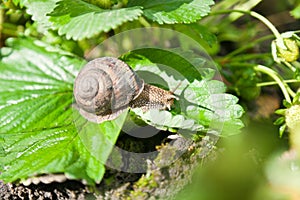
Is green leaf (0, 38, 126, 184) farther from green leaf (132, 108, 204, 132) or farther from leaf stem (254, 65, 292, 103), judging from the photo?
leaf stem (254, 65, 292, 103)

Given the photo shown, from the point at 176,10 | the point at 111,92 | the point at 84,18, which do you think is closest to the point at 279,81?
the point at 176,10

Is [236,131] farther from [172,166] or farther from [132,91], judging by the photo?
[132,91]

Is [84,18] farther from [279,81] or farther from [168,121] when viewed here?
[279,81]

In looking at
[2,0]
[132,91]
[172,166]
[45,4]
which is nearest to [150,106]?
[132,91]

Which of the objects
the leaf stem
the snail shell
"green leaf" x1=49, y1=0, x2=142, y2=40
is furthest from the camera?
the leaf stem

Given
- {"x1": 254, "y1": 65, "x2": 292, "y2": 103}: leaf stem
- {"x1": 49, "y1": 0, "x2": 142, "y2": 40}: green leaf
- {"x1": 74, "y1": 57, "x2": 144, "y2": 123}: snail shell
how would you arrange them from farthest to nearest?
{"x1": 254, "y1": 65, "x2": 292, "y2": 103}: leaf stem < {"x1": 74, "y1": 57, "x2": 144, "y2": 123}: snail shell < {"x1": 49, "y1": 0, "x2": 142, "y2": 40}: green leaf

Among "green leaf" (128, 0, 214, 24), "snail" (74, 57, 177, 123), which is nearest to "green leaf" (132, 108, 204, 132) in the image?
"snail" (74, 57, 177, 123)

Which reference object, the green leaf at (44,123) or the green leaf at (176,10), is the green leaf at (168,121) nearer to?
the green leaf at (44,123)
